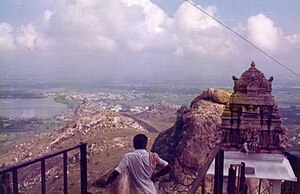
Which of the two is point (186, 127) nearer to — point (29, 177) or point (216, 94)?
point (216, 94)

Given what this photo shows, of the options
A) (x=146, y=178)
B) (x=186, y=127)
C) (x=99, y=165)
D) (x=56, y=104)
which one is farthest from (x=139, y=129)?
(x=146, y=178)

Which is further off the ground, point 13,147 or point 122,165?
point 122,165

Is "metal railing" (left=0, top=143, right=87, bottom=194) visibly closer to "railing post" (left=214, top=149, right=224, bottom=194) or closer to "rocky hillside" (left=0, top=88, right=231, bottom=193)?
"rocky hillside" (left=0, top=88, right=231, bottom=193)

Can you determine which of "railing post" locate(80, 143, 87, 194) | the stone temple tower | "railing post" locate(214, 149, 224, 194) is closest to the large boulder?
the stone temple tower

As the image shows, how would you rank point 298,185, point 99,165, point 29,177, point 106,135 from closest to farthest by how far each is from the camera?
point 298,185 < point 29,177 < point 99,165 < point 106,135

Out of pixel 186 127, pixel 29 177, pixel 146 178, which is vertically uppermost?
pixel 146 178

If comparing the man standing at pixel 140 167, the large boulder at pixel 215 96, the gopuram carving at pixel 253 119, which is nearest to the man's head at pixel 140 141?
the man standing at pixel 140 167
